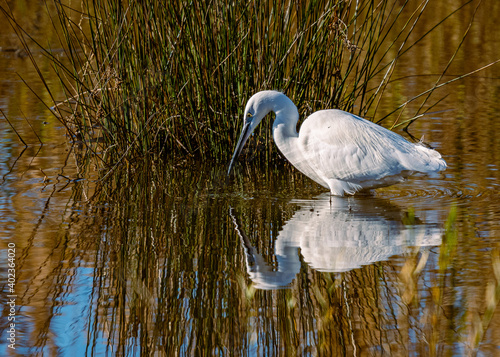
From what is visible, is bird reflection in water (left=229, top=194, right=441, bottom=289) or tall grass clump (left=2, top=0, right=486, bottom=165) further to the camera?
tall grass clump (left=2, top=0, right=486, bottom=165)

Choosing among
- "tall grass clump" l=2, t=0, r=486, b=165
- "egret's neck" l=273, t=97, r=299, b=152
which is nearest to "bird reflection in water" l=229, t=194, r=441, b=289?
"egret's neck" l=273, t=97, r=299, b=152

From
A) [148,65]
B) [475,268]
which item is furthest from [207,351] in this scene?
[148,65]

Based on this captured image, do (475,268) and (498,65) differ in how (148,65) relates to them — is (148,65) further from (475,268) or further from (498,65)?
(498,65)

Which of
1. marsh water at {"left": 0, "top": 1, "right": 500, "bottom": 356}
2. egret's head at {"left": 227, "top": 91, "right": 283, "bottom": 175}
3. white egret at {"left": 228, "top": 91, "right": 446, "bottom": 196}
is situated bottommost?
marsh water at {"left": 0, "top": 1, "right": 500, "bottom": 356}

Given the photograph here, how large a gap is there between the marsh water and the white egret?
212 millimetres

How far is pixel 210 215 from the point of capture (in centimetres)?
524

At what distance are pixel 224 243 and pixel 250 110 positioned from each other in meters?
1.51

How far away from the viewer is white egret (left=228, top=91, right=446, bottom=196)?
17.8ft

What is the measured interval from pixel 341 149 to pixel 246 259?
166cm

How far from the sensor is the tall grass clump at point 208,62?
6.04m

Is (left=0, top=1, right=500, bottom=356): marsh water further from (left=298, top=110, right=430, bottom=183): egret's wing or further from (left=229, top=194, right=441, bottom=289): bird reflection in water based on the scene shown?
(left=298, top=110, right=430, bottom=183): egret's wing

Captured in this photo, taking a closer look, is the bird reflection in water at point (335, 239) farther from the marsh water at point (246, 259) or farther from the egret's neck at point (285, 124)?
the egret's neck at point (285, 124)

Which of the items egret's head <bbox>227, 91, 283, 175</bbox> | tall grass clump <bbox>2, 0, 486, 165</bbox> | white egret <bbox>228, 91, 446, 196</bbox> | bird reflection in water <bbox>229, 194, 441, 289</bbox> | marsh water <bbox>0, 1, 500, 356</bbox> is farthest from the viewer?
tall grass clump <bbox>2, 0, 486, 165</bbox>

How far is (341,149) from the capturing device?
18.3ft
